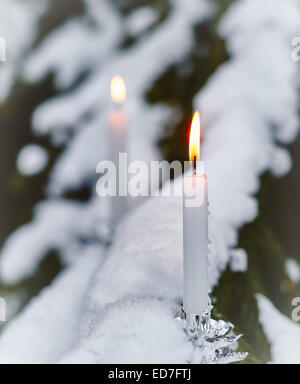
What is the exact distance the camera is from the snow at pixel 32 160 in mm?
811

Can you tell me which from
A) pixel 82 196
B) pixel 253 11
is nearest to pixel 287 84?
pixel 253 11

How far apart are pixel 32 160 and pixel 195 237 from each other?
45 centimetres

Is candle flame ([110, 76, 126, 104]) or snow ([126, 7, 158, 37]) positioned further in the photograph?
snow ([126, 7, 158, 37])

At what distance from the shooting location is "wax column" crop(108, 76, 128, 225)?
2.25 feet

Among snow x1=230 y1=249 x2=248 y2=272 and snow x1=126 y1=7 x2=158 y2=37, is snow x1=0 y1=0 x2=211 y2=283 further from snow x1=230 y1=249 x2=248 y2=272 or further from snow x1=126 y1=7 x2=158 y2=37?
snow x1=230 y1=249 x2=248 y2=272

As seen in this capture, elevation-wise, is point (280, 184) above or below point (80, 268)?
above

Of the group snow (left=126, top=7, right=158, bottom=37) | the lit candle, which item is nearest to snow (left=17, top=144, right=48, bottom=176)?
snow (left=126, top=7, right=158, bottom=37)

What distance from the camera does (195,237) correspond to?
45 centimetres

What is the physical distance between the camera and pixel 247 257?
0.61 meters

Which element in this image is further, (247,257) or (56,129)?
(56,129)

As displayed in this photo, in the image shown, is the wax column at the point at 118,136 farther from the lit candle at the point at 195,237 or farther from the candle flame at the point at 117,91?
the lit candle at the point at 195,237

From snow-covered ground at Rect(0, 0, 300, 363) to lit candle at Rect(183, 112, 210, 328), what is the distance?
0.04 m

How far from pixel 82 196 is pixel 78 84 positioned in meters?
0.21
